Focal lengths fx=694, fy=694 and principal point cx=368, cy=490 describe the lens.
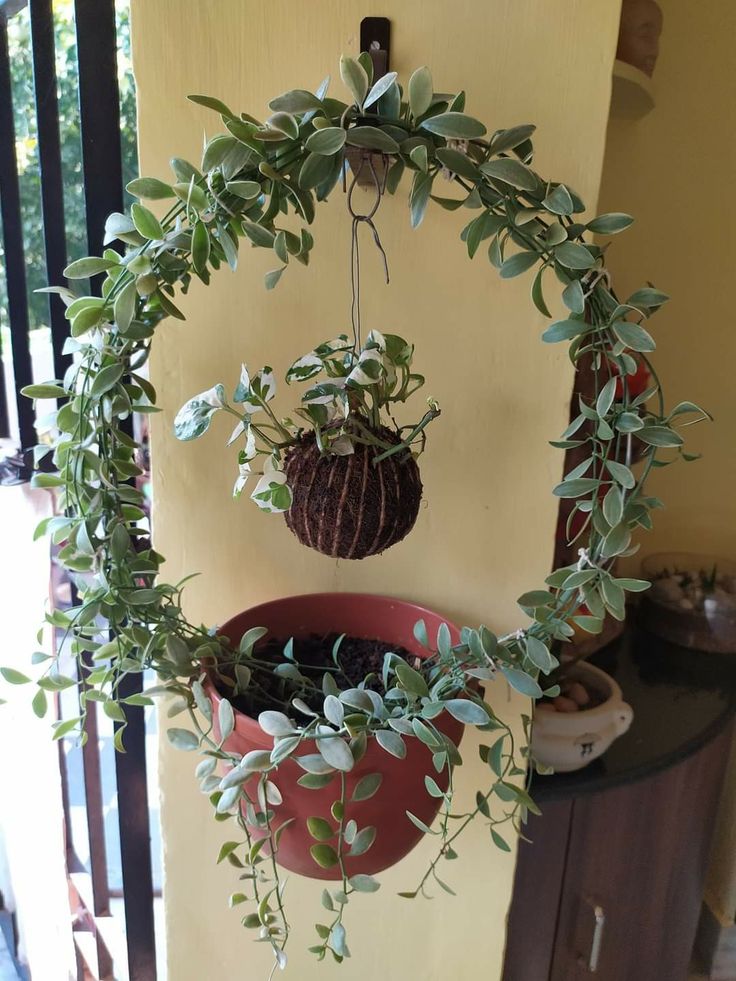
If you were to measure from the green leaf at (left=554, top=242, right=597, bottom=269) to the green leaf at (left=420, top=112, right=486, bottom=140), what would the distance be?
11cm

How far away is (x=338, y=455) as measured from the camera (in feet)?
1.90

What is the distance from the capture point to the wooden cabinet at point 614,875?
3.36ft

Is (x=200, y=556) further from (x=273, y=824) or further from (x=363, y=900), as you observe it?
(x=363, y=900)

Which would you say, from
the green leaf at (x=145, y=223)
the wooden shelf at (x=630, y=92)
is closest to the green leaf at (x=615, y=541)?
the green leaf at (x=145, y=223)

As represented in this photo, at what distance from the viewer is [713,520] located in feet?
4.77

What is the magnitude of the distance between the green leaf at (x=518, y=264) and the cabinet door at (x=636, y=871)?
79cm

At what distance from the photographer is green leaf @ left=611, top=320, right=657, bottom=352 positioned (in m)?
0.53

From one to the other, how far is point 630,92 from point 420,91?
2.41 ft

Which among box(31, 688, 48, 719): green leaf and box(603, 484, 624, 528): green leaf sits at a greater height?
box(603, 484, 624, 528): green leaf

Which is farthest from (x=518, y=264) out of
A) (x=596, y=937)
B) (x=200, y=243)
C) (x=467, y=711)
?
(x=596, y=937)

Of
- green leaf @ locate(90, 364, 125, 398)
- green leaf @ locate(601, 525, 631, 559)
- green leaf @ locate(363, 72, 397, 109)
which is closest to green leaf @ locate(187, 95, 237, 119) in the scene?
green leaf @ locate(363, 72, 397, 109)

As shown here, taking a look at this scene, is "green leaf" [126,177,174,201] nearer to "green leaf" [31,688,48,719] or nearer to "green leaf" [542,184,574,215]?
"green leaf" [542,184,574,215]

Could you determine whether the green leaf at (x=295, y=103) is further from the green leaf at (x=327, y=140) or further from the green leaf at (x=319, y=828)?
the green leaf at (x=319, y=828)

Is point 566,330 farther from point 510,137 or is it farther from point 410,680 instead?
point 410,680
